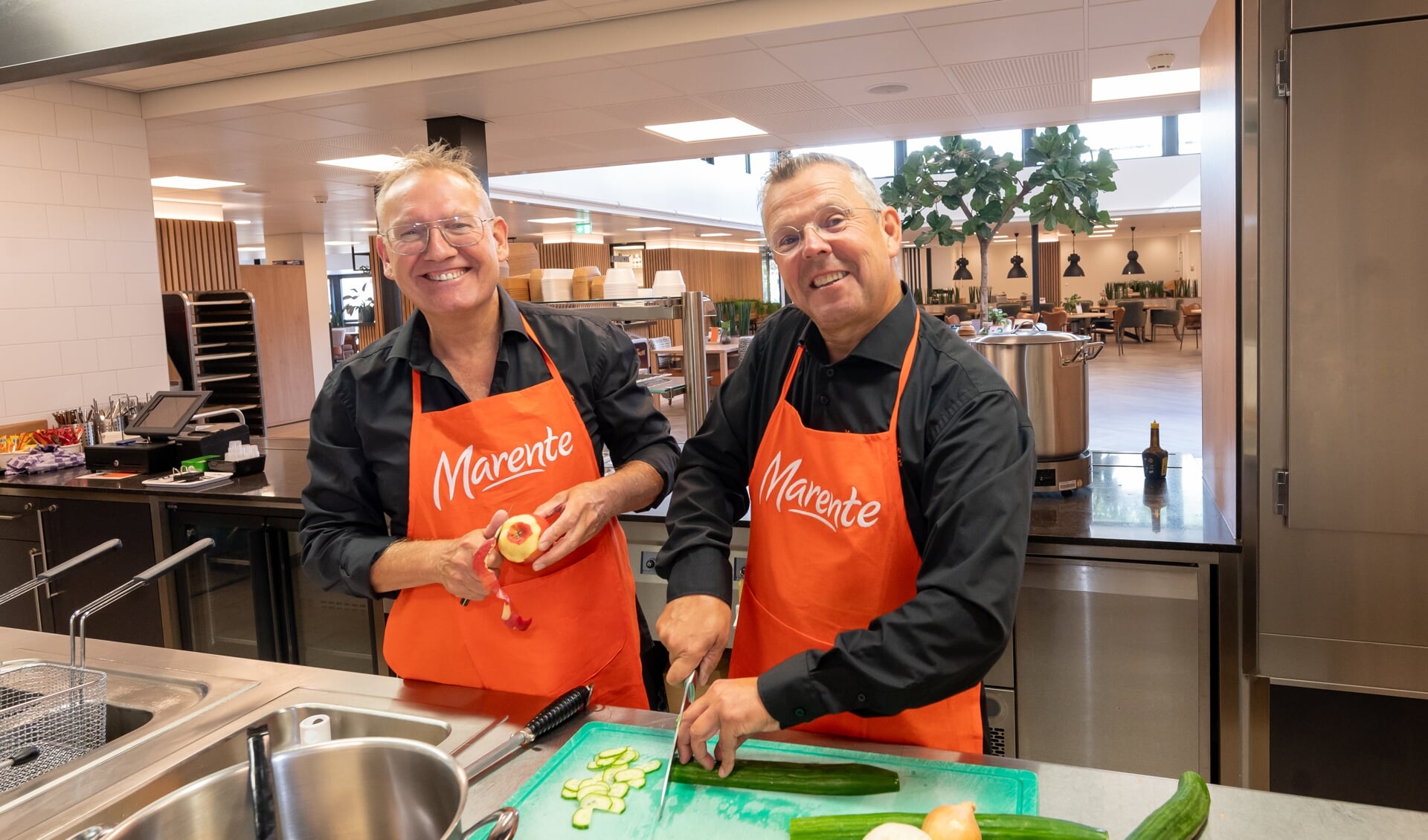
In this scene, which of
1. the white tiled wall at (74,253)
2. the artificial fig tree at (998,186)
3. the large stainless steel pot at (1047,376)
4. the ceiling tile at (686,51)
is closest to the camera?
the large stainless steel pot at (1047,376)

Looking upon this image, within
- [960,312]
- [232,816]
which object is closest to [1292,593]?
[232,816]

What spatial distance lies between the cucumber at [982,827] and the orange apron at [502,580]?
0.79 metres

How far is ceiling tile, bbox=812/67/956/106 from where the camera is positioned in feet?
17.5

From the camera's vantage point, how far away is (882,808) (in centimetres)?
115

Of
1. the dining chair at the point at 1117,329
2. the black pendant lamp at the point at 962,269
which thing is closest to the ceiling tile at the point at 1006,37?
the black pendant lamp at the point at 962,269

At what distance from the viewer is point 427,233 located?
1727mm

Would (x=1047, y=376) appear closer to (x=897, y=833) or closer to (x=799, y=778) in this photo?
(x=799, y=778)

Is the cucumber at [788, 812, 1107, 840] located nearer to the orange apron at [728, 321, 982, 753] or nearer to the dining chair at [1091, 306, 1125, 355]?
the orange apron at [728, 321, 982, 753]

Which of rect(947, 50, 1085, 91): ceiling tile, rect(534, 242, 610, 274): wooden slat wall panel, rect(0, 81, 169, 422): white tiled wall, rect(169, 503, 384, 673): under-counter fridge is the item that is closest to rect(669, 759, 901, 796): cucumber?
rect(169, 503, 384, 673): under-counter fridge

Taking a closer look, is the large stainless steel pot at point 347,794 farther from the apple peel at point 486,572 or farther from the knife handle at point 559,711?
the apple peel at point 486,572

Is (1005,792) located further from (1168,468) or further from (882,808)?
(1168,468)

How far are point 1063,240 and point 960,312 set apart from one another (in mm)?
14093

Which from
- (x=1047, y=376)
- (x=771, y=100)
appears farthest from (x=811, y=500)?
(x=771, y=100)

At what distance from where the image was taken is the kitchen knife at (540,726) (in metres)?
1.28
